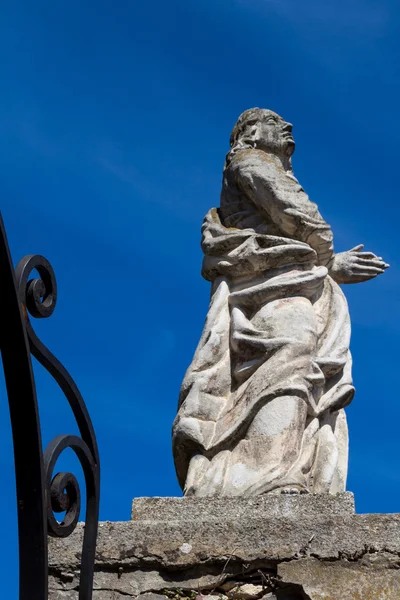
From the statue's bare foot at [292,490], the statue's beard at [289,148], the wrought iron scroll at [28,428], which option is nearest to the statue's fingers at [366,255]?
the statue's beard at [289,148]

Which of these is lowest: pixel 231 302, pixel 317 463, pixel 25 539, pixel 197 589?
pixel 25 539

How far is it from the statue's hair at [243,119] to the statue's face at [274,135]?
0.03 metres

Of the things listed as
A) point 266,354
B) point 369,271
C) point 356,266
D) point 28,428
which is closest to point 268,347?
point 266,354

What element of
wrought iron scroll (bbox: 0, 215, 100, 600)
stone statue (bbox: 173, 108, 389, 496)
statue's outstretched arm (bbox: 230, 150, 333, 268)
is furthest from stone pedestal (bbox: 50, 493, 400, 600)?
wrought iron scroll (bbox: 0, 215, 100, 600)

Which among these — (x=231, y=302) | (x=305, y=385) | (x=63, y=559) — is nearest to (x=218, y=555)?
(x=63, y=559)

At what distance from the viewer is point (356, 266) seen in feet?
21.7

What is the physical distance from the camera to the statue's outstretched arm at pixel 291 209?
244 inches

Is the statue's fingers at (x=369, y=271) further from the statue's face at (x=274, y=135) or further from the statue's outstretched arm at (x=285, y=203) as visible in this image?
the statue's face at (x=274, y=135)

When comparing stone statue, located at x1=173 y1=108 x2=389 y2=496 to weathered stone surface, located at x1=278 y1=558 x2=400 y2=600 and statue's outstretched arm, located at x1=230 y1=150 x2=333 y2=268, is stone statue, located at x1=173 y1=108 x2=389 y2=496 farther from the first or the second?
weathered stone surface, located at x1=278 y1=558 x2=400 y2=600

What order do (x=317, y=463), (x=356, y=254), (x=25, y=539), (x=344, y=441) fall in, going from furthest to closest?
(x=356, y=254) < (x=344, y=441) < (x=317, y=463) < (x=25, y=539)

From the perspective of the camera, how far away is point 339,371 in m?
5.86

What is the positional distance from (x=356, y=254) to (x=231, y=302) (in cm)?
99

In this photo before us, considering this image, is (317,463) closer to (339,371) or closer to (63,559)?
(339,371)

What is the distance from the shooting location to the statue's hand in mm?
6555
